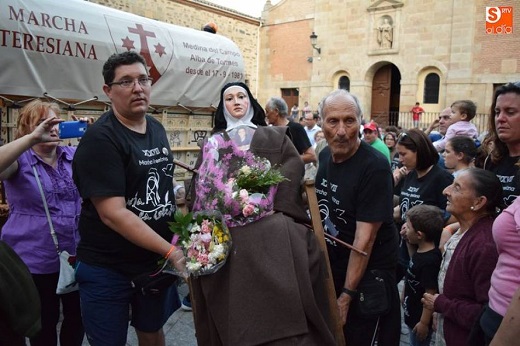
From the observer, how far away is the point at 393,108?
25.0 meters

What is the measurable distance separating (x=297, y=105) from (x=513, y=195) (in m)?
24.5

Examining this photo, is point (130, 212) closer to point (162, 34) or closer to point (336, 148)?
point (336, 148)

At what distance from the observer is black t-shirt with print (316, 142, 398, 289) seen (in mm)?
2322

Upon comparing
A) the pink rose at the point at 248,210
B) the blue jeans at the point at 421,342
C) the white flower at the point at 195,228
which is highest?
the pink rose at the point at 248,210

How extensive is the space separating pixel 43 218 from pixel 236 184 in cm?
158

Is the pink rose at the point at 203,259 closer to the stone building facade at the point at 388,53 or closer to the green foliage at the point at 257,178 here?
the green foliage at the point at 257,178

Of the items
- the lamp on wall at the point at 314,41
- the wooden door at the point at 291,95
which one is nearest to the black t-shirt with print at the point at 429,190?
the lamp on wall at the point at 314,41

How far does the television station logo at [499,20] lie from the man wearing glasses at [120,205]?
22.0 meters

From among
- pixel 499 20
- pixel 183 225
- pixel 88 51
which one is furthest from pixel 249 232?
pixel 499 20

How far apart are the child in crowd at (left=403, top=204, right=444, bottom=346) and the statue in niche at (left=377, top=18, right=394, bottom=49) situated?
21.6 metres

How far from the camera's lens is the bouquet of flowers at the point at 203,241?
1994 mm

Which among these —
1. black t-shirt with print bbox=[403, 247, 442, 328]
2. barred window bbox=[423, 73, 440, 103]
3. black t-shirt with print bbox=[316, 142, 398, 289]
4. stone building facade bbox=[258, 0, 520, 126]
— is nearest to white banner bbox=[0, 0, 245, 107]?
black t-shirt with print bbox=[316, 142, 398, 289]

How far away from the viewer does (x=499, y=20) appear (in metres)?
19.9

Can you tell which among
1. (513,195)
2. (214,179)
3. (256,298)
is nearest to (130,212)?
(214,179)
